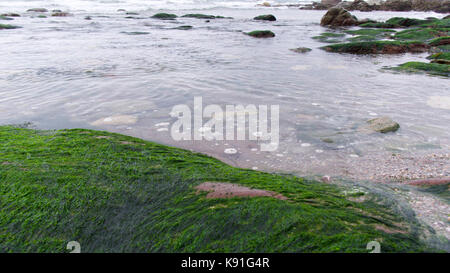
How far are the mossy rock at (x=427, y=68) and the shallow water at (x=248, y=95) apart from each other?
81 centimetres

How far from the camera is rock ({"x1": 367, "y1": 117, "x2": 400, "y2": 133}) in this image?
4320 mm

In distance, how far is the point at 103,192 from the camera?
7.72ft

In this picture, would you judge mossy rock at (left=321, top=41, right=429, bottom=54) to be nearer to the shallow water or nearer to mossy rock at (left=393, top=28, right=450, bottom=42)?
the shallow water

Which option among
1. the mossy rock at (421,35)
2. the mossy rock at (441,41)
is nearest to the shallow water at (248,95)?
the mossy rock at (441,41)

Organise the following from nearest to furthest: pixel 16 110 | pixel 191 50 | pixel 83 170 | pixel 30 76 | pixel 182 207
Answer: pixel 182 207 < pixel 83 170 < pixel 16 110 < pixel 30 76 < pixel 191 50

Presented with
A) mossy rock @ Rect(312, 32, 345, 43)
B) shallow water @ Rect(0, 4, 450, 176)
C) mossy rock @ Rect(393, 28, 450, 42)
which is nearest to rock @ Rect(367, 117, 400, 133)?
shallow water @ Rect(0, 4, 450, 176)

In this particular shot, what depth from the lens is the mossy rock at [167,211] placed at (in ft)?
6.34

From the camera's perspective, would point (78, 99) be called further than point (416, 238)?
Yes

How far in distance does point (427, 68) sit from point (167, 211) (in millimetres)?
9063

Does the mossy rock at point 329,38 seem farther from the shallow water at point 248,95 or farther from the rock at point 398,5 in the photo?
the rock at point 398,5

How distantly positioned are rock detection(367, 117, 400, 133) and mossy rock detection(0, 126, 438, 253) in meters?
2.00

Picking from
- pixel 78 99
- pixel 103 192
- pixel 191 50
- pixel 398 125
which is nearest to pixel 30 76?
pixel 78 99

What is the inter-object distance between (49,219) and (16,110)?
4.00 meters
